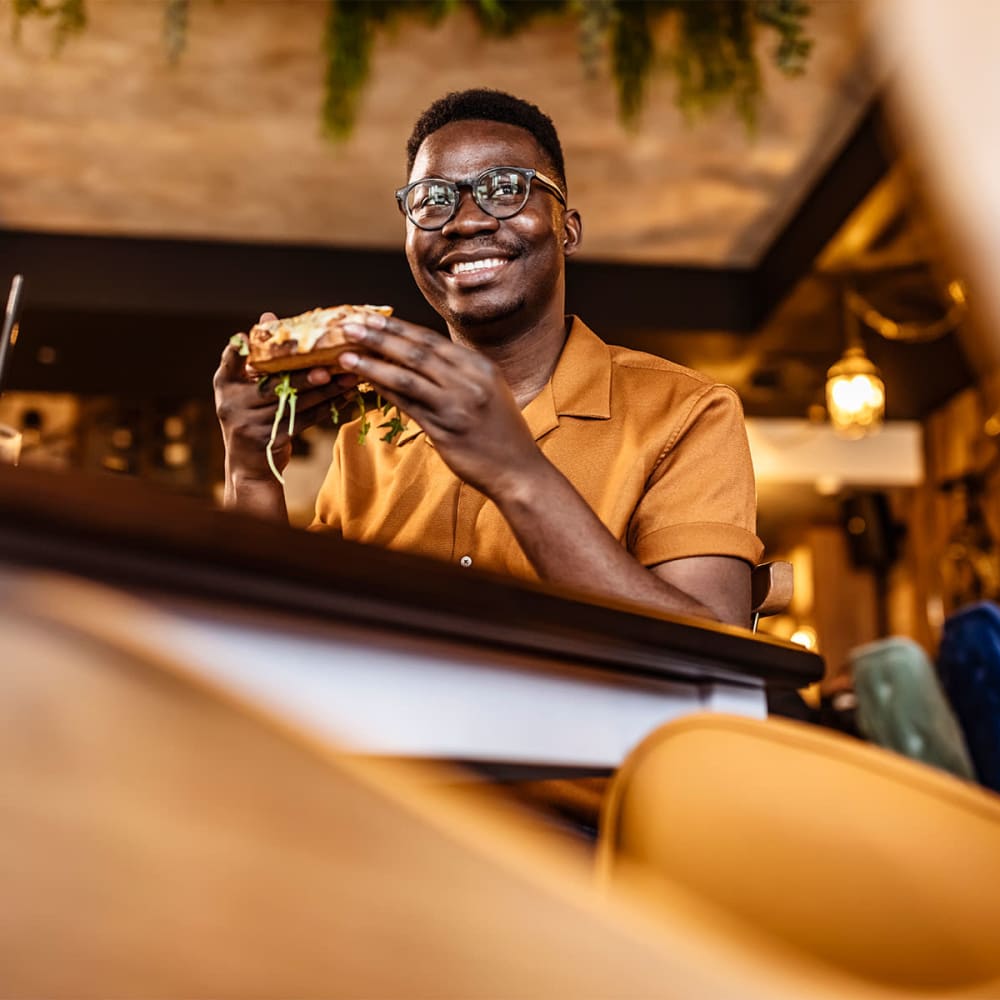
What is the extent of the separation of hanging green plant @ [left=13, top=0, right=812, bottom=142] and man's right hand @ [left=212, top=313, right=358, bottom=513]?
2836 millimetres

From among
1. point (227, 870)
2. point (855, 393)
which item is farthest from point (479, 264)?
point (855, 393)

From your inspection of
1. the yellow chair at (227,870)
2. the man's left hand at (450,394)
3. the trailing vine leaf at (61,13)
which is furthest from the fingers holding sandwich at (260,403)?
the trailing vine leaf at (61,13)

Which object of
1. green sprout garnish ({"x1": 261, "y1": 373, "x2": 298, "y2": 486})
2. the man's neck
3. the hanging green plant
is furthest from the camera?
the hanging green plant

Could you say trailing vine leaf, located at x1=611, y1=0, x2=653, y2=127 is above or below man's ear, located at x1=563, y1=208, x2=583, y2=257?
above

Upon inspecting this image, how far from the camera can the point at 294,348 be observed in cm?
126

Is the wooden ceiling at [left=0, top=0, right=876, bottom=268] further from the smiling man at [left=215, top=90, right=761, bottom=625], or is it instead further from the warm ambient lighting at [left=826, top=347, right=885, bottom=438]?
the smiling man at [left=215, top=90, right=761, bottom=625]

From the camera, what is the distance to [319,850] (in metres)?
0.39

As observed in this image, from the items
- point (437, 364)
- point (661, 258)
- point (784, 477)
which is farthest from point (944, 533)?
point (437, 364)

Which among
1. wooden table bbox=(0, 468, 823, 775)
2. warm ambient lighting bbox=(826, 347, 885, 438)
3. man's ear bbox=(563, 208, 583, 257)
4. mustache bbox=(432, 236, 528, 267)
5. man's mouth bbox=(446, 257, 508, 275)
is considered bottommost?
wooden table bbox=(0, 468, 823, 775)

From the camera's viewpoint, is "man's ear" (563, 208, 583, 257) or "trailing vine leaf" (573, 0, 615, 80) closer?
"man's ear" (563, 208, 583, 257)

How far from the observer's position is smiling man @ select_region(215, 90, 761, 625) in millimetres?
1119

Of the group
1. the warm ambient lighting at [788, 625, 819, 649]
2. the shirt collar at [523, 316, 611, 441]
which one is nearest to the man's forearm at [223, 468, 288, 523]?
the shirt collar at [523, 316, 611, 441]

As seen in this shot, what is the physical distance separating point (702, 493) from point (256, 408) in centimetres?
60

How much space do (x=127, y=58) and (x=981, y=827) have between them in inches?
174
